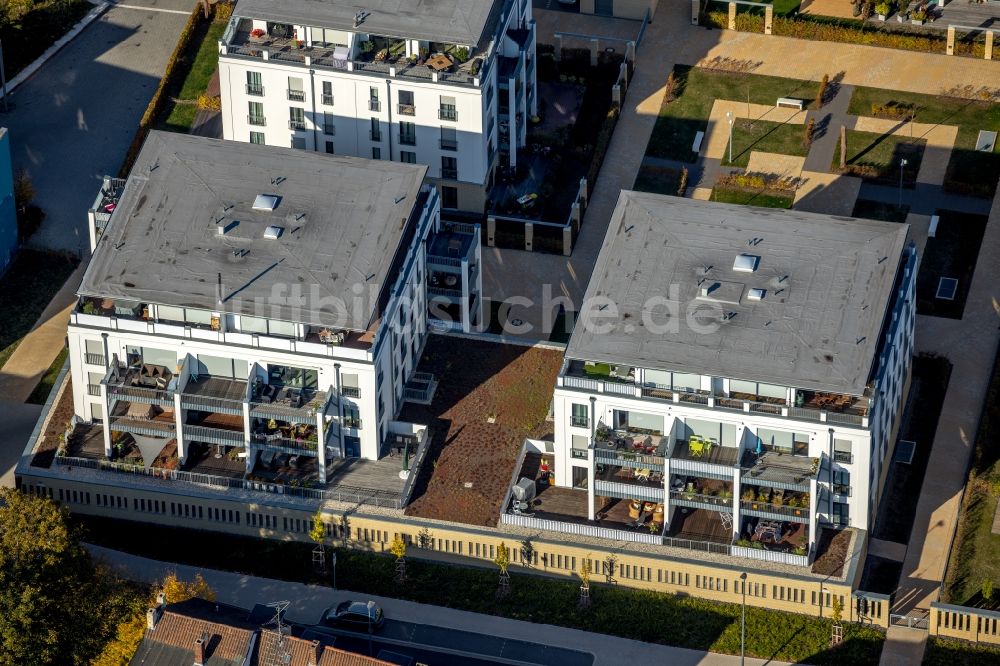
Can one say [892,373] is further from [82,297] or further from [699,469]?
[82,297]

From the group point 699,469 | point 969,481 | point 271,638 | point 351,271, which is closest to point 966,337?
point 969,481

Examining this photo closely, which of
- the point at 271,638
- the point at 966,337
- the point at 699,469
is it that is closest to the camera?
the point at 271,638

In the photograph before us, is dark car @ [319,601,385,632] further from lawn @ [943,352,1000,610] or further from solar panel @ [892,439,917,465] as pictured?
solar panel @ [892,439,917,465]

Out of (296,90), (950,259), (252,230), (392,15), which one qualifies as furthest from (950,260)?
(252,230)

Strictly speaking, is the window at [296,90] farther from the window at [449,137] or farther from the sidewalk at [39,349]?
the sidewalk at [39,349]

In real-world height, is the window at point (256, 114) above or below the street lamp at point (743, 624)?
above

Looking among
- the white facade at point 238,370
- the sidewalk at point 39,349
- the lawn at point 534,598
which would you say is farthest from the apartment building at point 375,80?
the lawn at point 534,598

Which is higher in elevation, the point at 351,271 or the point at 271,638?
the point at 351,271
